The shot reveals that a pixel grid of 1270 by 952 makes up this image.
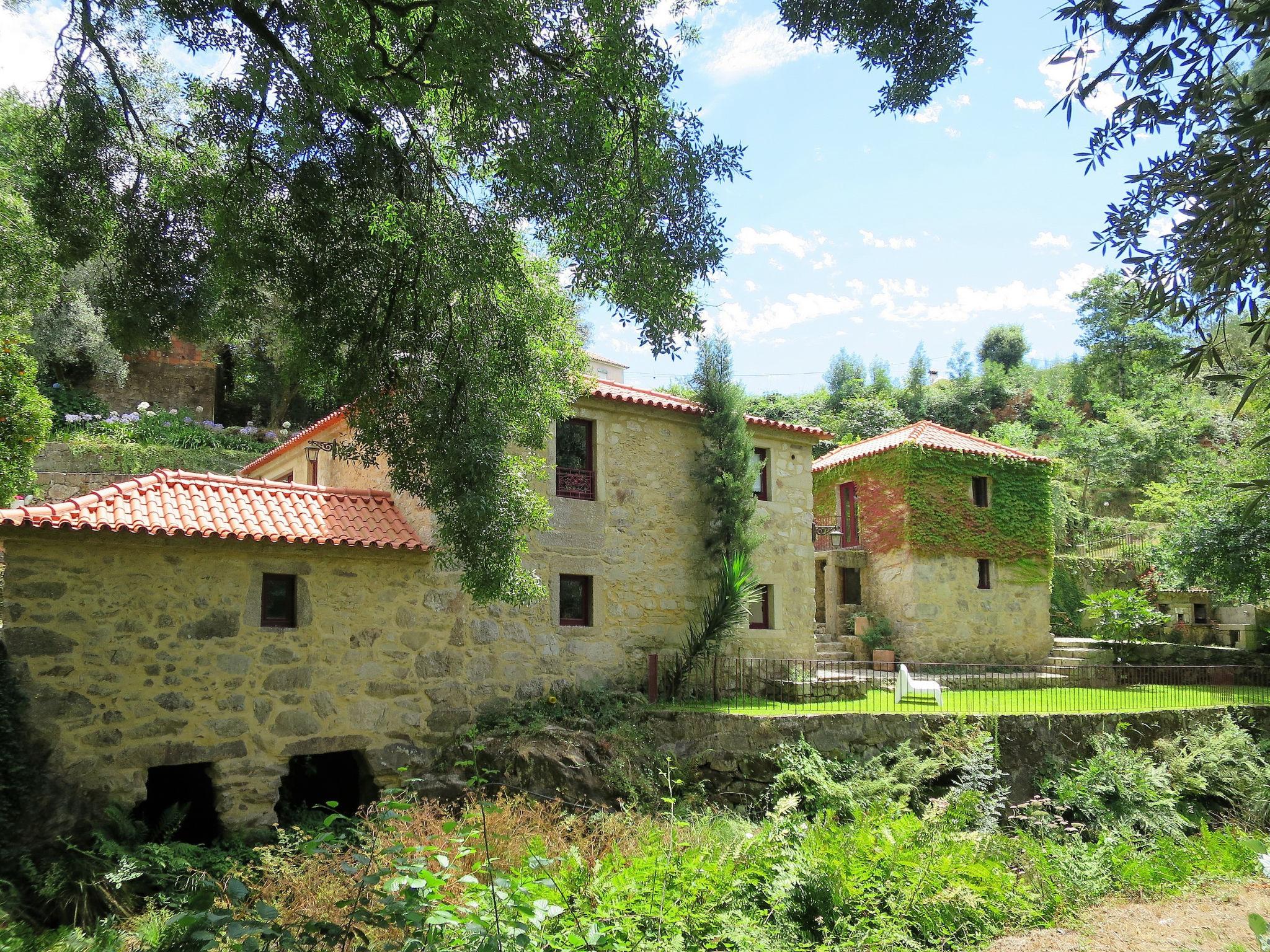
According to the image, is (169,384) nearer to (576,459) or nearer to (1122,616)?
(576,459)

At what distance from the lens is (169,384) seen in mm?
27438

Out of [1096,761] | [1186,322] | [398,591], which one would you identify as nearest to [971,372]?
[1096,761]

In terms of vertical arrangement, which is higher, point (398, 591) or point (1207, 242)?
point (1207, 242)

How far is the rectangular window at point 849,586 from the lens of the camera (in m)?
22.1

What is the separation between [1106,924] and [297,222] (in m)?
9.53

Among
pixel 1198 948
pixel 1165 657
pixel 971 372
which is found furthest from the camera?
pixel 971 372

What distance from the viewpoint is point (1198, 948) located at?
654cm

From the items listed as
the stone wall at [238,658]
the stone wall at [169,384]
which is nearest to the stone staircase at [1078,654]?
the stone wall at [238,658]

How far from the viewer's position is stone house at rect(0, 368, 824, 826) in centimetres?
952

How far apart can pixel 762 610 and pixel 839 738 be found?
3.62 m

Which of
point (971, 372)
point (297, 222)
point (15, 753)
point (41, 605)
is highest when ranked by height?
point (971, 372)

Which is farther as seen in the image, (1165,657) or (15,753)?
(1165,657)

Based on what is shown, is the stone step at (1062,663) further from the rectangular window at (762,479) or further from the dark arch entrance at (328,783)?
the dark arch entrance at (328,783)

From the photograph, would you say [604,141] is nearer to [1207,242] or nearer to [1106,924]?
[1207,242]
